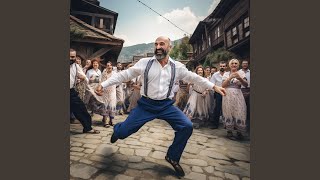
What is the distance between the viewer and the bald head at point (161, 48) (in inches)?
98.7

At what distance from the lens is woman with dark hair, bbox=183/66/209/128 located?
4.62 metres

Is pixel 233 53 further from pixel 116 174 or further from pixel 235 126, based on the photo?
pixel 116 174

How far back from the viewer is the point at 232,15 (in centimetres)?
567

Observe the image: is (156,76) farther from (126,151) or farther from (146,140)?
(146,140)

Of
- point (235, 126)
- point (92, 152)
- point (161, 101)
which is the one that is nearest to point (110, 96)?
point (92, 152)

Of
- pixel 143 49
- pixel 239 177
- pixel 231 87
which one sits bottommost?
pixel 239 177

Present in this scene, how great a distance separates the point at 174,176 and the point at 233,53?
3.97 metres

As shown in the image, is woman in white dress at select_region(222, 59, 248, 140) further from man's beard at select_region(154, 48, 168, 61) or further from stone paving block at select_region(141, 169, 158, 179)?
stone paving block at select_region(141, 169, 158, 179)

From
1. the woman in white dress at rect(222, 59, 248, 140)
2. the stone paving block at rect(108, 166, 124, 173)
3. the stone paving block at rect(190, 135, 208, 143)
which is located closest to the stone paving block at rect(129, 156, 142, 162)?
the stone paving block at rect(108, 166, 124, 173)

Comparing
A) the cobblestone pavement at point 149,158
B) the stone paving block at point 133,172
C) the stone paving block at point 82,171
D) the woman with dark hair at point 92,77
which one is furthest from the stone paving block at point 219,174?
the woman with dark hair at point 92,77

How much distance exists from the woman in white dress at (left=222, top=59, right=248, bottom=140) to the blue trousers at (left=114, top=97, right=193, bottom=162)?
1422 mm

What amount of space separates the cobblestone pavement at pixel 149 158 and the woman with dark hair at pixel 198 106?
3.11 ft

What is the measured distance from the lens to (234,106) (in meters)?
3.69

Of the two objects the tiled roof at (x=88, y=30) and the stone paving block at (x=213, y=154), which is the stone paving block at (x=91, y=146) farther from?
the tiled roof at (x=88, y=30)
